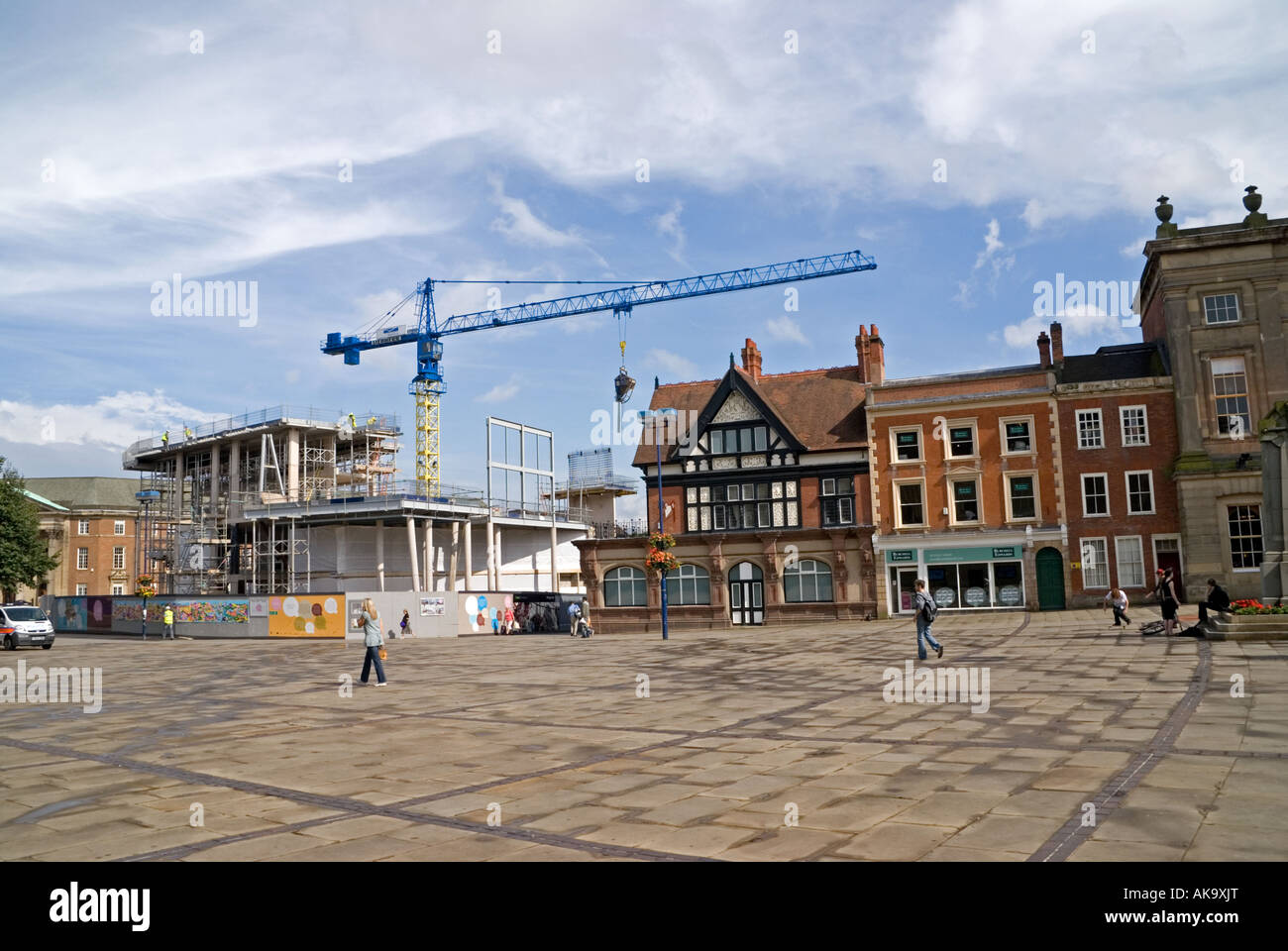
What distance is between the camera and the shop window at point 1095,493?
1559 inches

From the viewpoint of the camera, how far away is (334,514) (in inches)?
→ 2483

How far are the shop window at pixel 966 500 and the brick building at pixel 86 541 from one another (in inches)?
3147

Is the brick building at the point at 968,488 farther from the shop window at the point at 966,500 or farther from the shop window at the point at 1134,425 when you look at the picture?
the shop window at the point at 1134,425

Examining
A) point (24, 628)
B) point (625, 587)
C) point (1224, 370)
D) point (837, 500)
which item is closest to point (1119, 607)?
point (1224, 370)

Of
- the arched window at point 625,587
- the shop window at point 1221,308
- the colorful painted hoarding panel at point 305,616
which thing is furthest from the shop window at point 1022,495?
the colorful painted hoarding panel at point 305,616

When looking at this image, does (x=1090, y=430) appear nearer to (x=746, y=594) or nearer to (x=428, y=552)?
(x=746, y=594)

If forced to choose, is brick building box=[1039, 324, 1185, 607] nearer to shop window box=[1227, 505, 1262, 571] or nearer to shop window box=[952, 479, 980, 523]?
shop window box=[1227, 505, 1262, 571]

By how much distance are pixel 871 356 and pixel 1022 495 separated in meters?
10.1

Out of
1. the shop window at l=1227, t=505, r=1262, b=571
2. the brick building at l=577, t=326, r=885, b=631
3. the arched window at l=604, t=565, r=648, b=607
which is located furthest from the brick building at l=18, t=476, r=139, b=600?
the shop window at l=1227, t=505, r=1262, b=571

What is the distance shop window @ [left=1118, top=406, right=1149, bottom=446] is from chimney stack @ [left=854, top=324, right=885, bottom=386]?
10.9 meters

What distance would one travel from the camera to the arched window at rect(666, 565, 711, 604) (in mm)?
45000

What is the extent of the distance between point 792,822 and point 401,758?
17.0 ft
